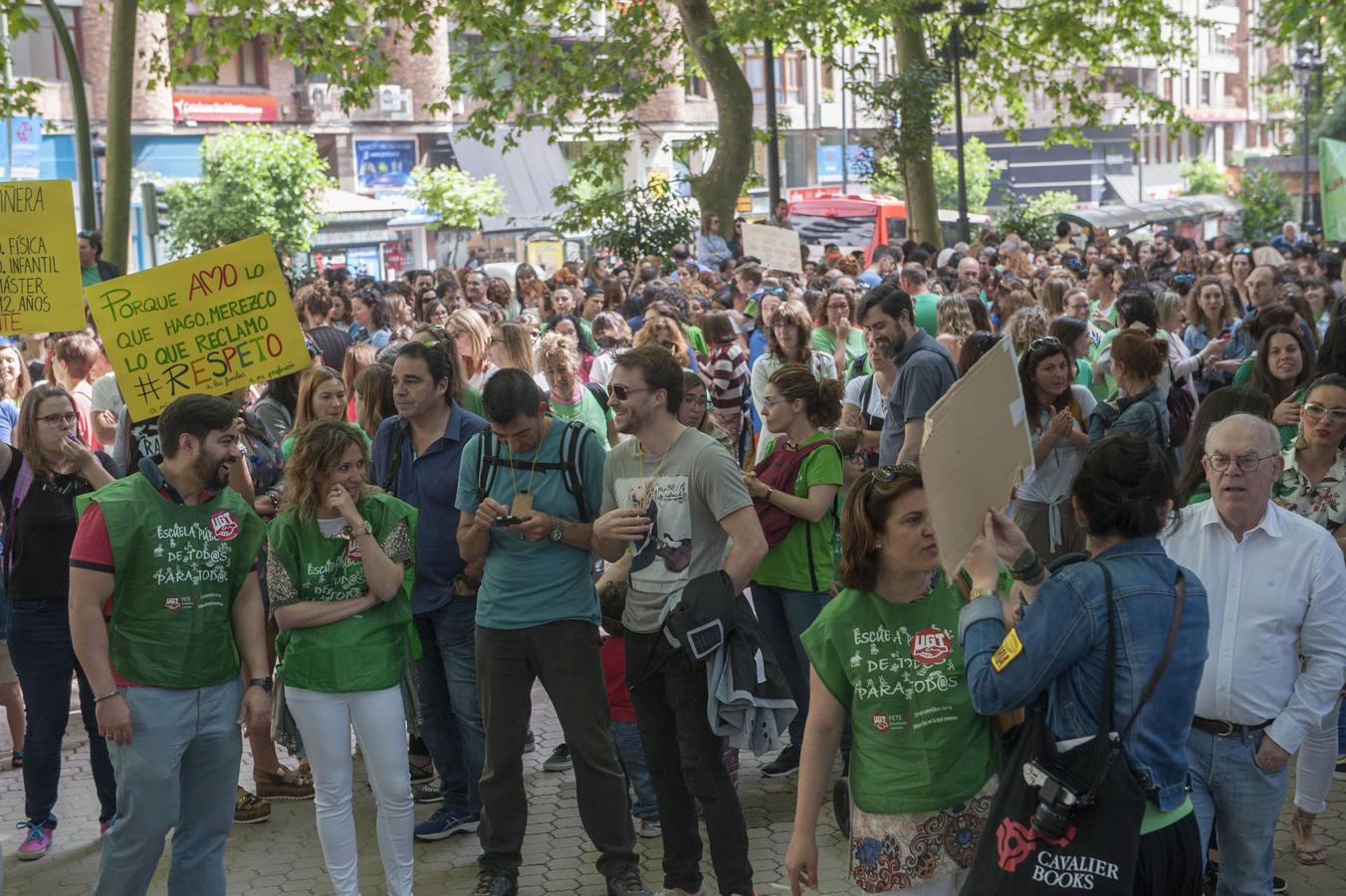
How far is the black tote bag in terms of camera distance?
3.31 m

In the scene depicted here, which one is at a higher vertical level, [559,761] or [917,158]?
[917,158]

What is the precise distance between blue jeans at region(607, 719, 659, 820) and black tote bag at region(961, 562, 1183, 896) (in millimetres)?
2879

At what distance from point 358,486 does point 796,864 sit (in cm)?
213

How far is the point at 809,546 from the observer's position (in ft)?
20.5

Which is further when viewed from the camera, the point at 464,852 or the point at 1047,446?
the point at 1047,446

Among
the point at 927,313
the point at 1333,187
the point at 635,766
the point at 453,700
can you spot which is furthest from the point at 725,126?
the point at 453,700

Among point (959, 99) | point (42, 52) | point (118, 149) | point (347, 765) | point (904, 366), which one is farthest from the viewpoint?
point (42, 52)

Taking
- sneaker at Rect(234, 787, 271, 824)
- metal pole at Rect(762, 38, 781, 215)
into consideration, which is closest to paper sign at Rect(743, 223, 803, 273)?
metal pole at Rect(762, 38, 781, 215)

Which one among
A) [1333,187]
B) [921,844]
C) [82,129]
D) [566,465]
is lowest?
[921,844]

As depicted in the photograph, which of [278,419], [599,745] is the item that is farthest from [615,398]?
[278,419]

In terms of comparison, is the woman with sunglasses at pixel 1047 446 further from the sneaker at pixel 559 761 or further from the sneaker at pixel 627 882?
the sneaker at pixel 627 882

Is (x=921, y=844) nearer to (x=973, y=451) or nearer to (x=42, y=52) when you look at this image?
(x=973, y=451)

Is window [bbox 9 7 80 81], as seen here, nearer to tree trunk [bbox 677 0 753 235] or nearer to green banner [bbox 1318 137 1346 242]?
tree trunk [bbox 677 0 753 235]

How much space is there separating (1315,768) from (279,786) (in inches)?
167
